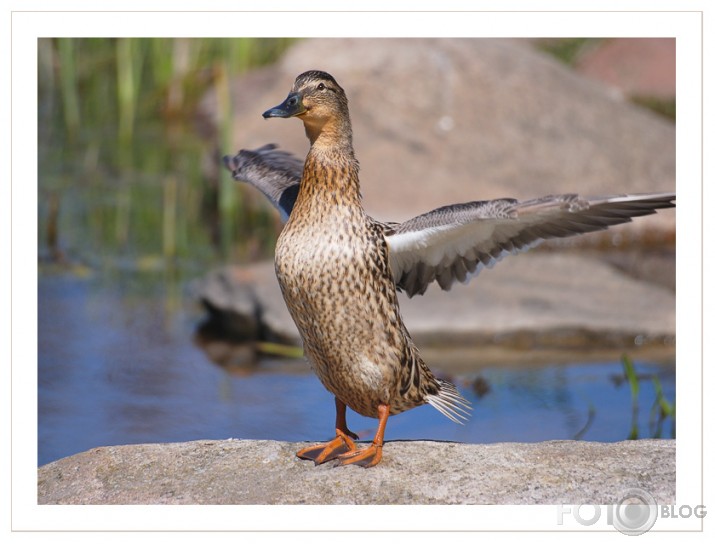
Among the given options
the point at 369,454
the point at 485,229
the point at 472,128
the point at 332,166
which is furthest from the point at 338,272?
the point at 472,128

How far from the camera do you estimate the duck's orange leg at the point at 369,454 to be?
471 centimetres

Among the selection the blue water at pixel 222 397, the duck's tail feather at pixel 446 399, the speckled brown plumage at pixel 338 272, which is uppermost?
the speckled brown plumage at pixel 338 272

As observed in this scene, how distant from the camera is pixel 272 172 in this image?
5609 millimetres

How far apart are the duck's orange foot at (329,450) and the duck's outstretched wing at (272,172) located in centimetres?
104

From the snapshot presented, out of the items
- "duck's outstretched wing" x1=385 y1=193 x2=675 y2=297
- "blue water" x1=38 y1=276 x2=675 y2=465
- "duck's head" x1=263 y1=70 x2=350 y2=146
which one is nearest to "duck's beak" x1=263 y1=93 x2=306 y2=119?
"duck's head" x1=263 y1=70 x2=350 y2=146

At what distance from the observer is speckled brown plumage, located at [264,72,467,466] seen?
14.9 feet

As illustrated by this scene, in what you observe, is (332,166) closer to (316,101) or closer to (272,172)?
(316,101)

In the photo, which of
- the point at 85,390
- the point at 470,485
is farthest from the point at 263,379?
A: the point at 470,485

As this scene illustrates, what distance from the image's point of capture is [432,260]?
191 inches

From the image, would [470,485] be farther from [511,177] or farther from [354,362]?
[511,177]

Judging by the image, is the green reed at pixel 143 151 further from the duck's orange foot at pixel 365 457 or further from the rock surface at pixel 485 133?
the duck's orange foot at pixel 365 457

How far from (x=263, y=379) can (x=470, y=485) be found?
3.18 meters

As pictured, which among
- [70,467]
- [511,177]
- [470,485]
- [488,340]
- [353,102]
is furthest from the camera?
[353,102]

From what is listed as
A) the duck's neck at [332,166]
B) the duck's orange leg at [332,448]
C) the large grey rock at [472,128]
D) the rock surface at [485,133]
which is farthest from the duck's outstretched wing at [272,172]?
the large grey rock at [472,128]
